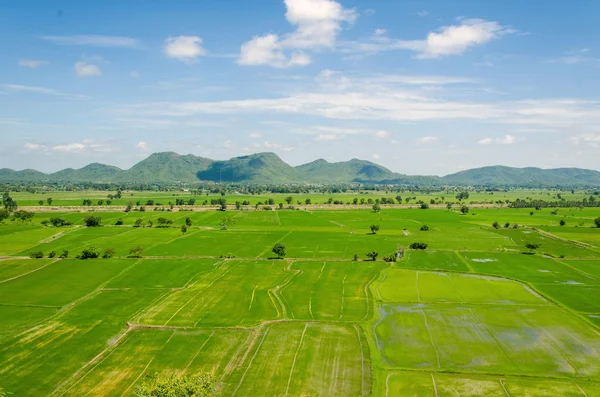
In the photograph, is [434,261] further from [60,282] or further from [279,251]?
[60,282]

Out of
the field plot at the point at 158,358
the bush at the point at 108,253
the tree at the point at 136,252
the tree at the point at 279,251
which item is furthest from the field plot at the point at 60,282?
the tree at the point at 279,251

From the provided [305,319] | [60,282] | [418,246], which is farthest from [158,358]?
[418,246]

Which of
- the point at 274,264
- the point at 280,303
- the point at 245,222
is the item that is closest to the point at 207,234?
the point at 245,222

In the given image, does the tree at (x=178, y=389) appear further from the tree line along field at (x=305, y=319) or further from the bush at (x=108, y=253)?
the bush at (x=108, y=253)

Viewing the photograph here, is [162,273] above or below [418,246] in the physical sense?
below

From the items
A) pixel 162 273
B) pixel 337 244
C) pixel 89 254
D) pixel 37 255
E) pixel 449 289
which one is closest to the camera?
pixel 449 289

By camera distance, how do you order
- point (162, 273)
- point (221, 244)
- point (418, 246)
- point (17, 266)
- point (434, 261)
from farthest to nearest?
1. point (221, 244)
2. point (418, 246)
3. point (434, 261)
4. point (17, 266)
5. point (162, 273)

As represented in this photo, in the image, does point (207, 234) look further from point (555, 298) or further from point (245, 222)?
point (555, 298)
